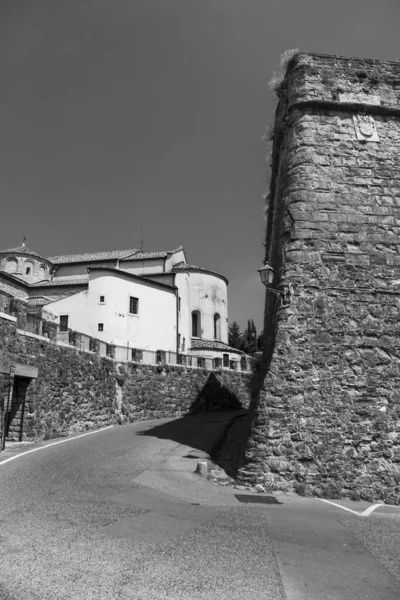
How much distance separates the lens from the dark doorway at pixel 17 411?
12.8 meters

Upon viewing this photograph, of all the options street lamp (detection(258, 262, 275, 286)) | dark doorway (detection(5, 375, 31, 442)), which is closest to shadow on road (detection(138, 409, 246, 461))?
dark doorway (detection(5, 375, 31, 442))

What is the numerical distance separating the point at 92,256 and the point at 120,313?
12808 millimetres

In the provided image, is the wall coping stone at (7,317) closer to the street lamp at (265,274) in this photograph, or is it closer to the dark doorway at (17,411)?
the dark doorway at (17,411)

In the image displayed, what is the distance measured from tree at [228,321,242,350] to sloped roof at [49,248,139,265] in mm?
24066

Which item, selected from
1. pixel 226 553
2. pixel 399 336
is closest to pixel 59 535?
pixel 226 553

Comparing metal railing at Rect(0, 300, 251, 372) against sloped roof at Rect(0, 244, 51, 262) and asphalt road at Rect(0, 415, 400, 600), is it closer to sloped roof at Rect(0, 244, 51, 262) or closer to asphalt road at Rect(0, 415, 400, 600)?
asphalt road at Rect(0, 415, 400, 600)

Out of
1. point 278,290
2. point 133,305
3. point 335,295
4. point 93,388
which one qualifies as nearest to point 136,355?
point 93,388

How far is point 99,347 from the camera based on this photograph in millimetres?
18797

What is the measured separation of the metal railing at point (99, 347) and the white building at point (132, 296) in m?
3.17

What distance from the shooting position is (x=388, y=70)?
A: 10.1 m

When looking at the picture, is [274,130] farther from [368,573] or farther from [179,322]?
[179,322]

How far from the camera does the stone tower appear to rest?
7508mm

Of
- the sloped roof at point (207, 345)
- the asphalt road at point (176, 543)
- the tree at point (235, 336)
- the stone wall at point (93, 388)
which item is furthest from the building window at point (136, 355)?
the tree at point (235, 336)

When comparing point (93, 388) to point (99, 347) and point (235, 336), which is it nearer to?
point (99, 347)
